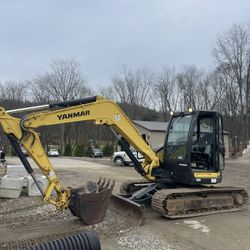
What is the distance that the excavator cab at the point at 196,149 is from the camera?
410 inches

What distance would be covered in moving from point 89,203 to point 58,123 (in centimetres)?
188

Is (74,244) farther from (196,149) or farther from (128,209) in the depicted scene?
(196,149)

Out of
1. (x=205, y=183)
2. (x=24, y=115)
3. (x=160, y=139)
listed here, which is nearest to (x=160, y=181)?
(x=205, y=183)

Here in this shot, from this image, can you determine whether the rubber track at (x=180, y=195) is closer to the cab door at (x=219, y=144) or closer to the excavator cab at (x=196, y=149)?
the excavator cab at (x=196, y=149)

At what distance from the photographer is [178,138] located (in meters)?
10.8

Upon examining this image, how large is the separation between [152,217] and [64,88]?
2621 inches

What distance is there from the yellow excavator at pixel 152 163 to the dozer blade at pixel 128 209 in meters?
0.02

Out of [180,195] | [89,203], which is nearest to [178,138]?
[180,195]


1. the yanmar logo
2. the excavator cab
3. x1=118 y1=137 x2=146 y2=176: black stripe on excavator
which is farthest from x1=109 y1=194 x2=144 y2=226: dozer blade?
the yanmar logo

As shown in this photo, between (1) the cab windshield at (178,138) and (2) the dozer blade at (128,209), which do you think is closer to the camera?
(2) the dozer blade at (128,209)

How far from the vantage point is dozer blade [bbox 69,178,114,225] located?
8.61 metres

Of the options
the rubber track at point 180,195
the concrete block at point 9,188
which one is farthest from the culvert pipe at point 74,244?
the concrete block at point 9,188

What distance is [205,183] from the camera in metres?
10.5

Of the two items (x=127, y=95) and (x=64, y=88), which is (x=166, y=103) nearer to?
(x=127, y=95)
